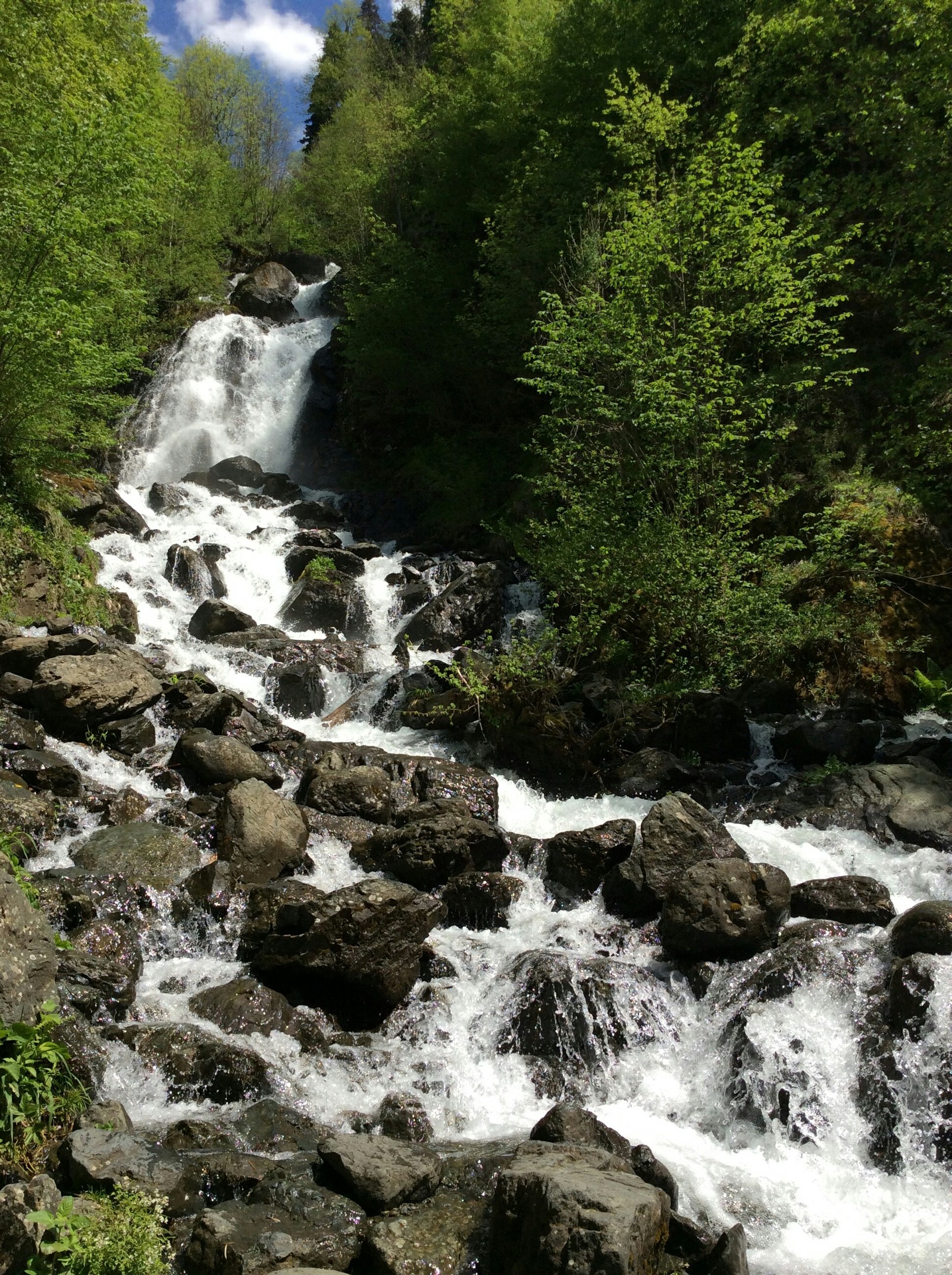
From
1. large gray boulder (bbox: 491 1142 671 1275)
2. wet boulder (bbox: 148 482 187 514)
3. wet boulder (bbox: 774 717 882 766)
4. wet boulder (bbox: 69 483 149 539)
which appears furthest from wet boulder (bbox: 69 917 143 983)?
wet boulder (bbox: 148 482 187 514)

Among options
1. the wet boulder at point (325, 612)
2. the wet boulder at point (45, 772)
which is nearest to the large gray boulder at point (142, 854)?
the wet boulder at point (45, 772)

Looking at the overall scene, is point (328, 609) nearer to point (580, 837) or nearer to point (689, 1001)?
point (580, 837)

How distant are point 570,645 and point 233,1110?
754 centimetres

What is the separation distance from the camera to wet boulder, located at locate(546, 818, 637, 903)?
8.19m

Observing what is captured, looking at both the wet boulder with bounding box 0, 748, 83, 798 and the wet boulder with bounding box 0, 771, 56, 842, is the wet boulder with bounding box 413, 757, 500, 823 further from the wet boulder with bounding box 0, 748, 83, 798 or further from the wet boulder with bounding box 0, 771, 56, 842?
the wet boulder with bounding box 0, 771, 56, 842

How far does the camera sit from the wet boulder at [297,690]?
12.8m

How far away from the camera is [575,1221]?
370 centimetres

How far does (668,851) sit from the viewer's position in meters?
7.72

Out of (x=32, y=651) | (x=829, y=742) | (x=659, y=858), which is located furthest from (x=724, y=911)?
(x=32, y=651)

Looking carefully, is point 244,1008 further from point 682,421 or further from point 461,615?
point 461,615

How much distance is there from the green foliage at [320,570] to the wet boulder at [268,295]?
15.9m

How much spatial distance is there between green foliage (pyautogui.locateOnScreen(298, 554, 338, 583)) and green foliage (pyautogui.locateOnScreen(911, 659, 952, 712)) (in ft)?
34.2

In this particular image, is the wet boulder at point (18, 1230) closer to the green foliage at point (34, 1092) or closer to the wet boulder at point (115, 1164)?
the wet boulder at point (115, 1164)

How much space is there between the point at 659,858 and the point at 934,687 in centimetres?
599
